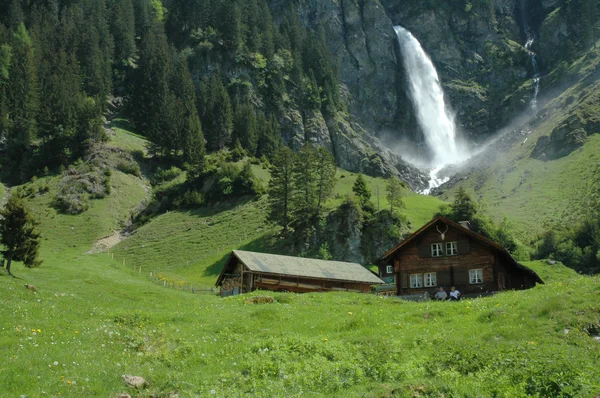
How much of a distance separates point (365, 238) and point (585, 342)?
210 feet

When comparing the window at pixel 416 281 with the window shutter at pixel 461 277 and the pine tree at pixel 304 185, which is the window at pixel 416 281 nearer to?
the window shutter at pixel 461 277

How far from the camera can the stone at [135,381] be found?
55.3 ft

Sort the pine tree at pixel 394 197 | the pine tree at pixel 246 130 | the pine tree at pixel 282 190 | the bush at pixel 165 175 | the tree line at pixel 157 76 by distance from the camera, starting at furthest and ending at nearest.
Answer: the pine tree at pixel 246 130, the tree line at pixel 157 76, the bush at pixel 165 175, the pine tree at pixel 282 190, the pine tree at pixel 394 197

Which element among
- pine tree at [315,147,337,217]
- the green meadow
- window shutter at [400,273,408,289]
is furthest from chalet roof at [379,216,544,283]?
pine tree at [315,147,337,217]

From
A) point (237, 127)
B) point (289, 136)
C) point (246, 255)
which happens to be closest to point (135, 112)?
point (237, 127)

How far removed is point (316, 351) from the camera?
20.5 m

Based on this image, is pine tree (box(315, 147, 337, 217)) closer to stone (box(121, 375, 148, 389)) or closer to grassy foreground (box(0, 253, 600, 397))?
grassy foreground (box(0, 253, 600, 397))

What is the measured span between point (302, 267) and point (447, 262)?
1583 centimetres

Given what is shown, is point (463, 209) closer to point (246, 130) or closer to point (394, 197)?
point (394, 197)

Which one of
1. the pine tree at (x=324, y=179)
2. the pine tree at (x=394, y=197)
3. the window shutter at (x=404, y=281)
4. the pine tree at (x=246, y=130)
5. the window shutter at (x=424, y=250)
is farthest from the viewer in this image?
the pine tree at (x=246, y=130)

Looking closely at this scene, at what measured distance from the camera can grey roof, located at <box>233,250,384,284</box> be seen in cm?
5391

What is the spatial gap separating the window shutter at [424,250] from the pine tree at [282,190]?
43.0 m

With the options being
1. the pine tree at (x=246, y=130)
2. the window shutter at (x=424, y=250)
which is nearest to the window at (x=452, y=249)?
the window shutter at (x=424, y=250)

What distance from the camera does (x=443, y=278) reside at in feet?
149
